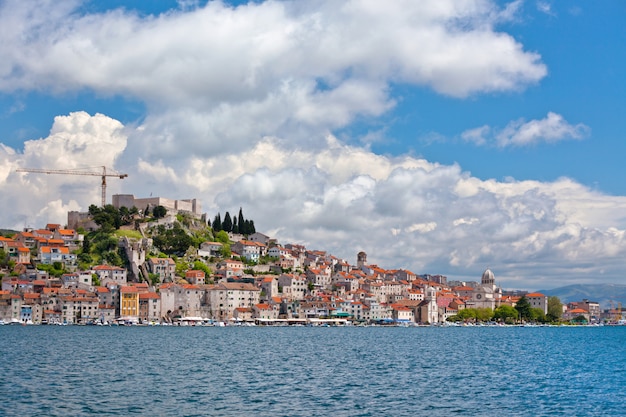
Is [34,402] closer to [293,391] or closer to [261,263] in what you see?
[293,391]

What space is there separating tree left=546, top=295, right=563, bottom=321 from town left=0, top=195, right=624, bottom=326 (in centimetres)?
600

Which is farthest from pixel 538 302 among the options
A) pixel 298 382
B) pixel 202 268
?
pixel 298 382

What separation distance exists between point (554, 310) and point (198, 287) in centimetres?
8886

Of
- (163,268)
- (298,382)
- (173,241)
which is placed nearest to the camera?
(298,382)

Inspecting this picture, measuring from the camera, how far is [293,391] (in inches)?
1374

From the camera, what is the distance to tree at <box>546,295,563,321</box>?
171m

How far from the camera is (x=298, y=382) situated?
126 feet

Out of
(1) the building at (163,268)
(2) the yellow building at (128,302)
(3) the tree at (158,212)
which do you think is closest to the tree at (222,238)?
(3) the tree at (158,212)

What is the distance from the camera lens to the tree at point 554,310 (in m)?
171

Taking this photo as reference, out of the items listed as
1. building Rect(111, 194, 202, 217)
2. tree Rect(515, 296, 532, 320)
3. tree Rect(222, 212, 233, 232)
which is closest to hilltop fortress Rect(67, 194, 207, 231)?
building Rect(111, 194, 202, 217)

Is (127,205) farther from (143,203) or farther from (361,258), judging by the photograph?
(361,258)

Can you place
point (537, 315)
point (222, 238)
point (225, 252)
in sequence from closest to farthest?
point (225, 252), point (222, 238), point (537, 315)

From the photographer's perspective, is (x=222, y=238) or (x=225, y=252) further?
(x=222, y=238)

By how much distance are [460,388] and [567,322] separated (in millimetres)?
152348
